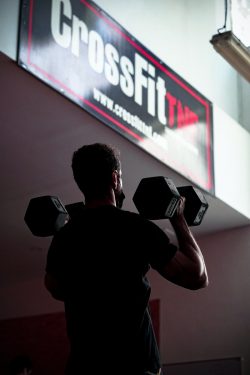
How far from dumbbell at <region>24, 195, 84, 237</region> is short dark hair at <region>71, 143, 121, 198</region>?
0.20 meters

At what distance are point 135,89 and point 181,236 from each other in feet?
8.18

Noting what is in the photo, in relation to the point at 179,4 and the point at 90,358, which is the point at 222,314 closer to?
the point at 179,4

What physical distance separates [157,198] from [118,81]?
2.23 metres

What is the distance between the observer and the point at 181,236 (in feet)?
5.40

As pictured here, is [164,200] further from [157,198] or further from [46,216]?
[46,216]

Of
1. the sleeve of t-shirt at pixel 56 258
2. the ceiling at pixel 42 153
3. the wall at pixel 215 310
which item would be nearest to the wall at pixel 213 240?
the wall at pixel 215 310

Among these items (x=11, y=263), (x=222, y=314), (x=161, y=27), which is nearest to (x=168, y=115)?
(x=161, y=27)

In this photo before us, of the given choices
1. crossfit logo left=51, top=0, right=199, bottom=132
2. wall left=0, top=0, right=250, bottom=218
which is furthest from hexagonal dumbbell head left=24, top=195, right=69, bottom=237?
wall left=0, top=0, right=250, bottom=218

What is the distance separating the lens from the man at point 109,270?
1568 mm

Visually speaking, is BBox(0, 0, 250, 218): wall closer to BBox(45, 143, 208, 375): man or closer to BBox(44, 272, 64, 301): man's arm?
BBox(45, 143, 208, 375): man

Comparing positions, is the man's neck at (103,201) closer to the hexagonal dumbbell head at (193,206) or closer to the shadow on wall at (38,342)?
the hexagonal dumbbell head at (193,206)

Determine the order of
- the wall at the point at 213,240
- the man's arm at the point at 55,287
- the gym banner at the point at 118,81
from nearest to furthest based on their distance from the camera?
the man's arm at the point at 55,287, the gym banner at the point at 118,81, the wall at the point at 213,240

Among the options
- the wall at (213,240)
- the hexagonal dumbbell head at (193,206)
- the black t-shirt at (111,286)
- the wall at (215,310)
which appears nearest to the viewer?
the black t-shirt at (111,286)

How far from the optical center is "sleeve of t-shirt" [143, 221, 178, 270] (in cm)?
158
